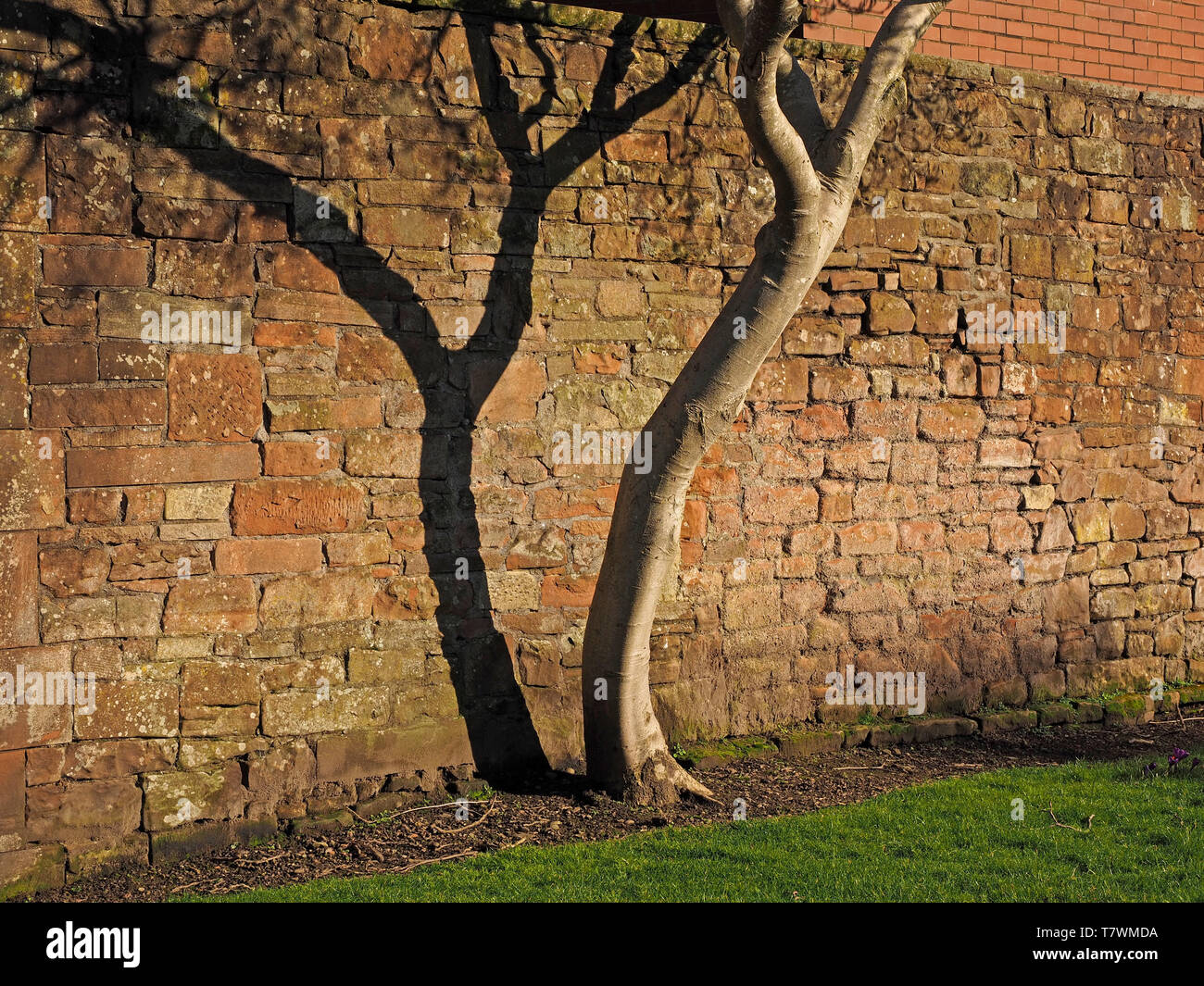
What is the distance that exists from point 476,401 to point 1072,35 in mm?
4972

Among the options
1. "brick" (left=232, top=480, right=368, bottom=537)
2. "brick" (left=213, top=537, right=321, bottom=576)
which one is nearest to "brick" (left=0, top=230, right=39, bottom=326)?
"brick" (left=232, top=480, right=368, bottom=537)

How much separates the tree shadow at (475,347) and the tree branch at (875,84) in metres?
0.99

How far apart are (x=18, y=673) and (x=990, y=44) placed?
6387 millimetres

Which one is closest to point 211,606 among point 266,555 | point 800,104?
point 266,555

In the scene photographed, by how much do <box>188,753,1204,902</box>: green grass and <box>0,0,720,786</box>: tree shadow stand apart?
86cm

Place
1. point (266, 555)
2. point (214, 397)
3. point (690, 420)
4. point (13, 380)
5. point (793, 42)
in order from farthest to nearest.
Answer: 1. point (793, 42)
2. point (690, 420)
3. point (266, 555)
4. point (214, 397)
5. point (13, 380)

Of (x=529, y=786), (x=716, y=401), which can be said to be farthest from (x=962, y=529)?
(x=529, y=786)

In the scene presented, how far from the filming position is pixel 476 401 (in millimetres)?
5250

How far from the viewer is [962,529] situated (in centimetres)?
641

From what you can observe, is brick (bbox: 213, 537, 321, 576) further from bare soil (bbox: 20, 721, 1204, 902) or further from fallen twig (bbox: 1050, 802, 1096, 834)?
fallen twig (bbox: 1050, 802, 1096, 834)

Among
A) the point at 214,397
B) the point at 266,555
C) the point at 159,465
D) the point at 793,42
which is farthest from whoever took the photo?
the point at 793,42

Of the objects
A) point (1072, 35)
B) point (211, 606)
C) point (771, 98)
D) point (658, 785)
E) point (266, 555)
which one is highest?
point (1072, 35)

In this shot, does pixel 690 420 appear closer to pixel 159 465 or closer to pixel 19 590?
pixel 159 465

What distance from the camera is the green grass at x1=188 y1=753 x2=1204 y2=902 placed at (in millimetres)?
4105
